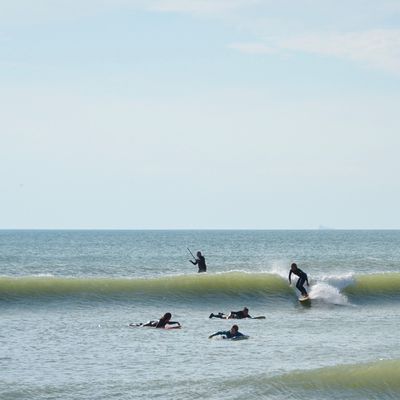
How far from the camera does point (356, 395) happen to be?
17.7 m

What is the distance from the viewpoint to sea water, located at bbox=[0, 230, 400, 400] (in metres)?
17.9

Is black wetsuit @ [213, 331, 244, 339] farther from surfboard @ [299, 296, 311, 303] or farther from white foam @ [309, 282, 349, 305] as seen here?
white foam @ [309, 282, 349, 305]

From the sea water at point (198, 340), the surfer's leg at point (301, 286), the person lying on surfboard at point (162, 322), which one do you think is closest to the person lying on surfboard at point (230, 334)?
the sea water at point (198, 340)

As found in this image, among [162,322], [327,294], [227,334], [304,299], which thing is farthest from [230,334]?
[327,294]

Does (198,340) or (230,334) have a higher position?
(230,334)

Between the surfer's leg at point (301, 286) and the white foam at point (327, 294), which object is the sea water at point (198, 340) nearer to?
the white foam at point (327, 294)

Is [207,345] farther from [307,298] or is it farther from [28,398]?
[307,298]

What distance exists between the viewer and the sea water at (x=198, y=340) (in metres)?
17.9

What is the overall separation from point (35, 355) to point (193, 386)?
193 inches

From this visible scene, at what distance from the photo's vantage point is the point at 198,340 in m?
23.6

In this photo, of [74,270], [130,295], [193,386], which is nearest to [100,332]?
[193,386]

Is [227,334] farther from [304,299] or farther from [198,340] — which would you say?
[304,299]

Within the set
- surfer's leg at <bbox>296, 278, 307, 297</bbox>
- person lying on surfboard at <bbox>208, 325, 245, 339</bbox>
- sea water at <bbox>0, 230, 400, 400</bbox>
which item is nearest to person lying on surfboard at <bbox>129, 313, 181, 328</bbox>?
sea water at <bbox>0, 230, 400, 400</bbox>

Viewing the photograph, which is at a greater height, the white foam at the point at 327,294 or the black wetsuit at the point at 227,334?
the white foam at the point at 327,294
